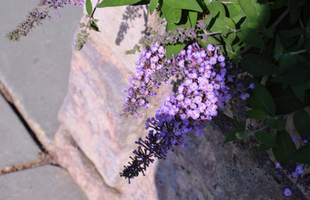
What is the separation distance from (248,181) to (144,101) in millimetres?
720

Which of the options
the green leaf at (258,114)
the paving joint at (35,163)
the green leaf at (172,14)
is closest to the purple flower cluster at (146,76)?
the green leaf at (172,14)

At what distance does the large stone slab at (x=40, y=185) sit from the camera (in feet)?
9.10

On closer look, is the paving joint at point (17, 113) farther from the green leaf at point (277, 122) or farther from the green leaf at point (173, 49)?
the green leaf at point (277, 122)

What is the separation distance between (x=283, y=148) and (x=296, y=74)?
29 cm

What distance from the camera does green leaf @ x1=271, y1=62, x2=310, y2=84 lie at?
110 cm

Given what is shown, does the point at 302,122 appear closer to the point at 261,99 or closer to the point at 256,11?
the point at 261,99

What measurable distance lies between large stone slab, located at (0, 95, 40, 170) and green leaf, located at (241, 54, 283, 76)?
249cm

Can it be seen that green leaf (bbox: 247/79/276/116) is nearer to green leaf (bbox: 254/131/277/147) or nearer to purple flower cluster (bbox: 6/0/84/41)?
green leaf (bbox: 254/131/277/147)

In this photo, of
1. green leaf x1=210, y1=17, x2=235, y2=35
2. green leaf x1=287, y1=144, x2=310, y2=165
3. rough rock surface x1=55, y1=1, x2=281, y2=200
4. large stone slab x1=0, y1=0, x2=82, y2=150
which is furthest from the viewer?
large stone slab x1=0, y1=0, x2=82, y2=150

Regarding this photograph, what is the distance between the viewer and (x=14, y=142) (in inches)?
119

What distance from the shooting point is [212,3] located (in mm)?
1283

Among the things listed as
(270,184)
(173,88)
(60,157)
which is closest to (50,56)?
(60,157)

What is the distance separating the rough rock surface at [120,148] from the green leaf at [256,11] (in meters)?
0.54

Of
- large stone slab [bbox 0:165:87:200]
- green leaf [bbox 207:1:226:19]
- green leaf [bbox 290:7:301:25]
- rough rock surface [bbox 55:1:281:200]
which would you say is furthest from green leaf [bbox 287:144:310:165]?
large stone slab [bbox 0:165:87:200]
